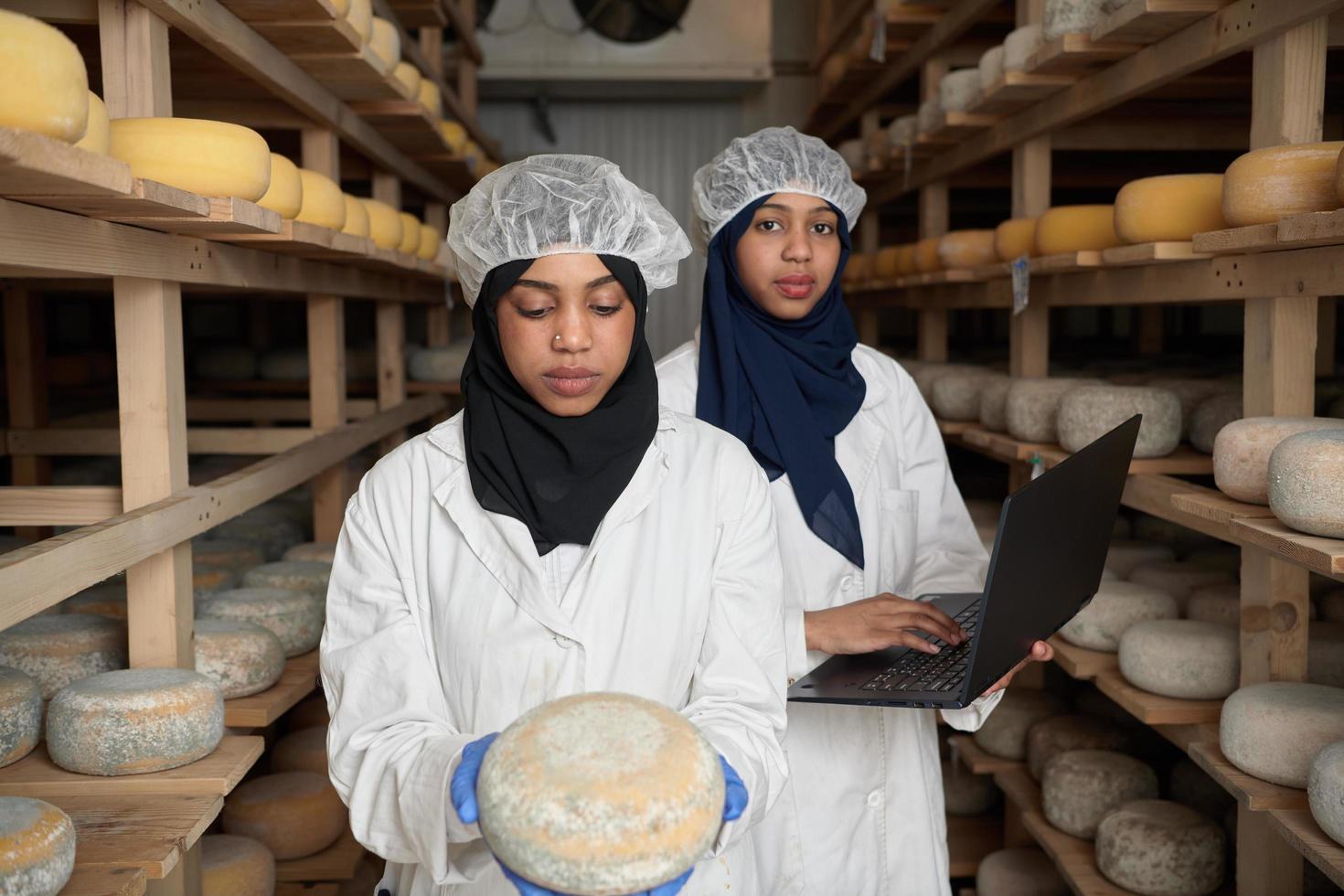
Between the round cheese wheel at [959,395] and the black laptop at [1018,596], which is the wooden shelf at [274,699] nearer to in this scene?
the black laptop at [1018,596]

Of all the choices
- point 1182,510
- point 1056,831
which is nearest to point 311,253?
point 1182,510

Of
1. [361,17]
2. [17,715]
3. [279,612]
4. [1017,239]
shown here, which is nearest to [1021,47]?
[1017,239]

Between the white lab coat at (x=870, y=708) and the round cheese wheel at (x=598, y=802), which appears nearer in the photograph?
the round cheese wheel at (x=598, y=802)

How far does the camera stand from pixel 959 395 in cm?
333

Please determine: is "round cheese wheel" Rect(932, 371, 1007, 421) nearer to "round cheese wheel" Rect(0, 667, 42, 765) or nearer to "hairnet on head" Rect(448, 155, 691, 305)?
"hairnet on head" Rect(448, 155, 691, 305)

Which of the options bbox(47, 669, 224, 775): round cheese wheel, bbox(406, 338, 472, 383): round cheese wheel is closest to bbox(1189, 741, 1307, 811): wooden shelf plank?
bbox(47, 669, 224, 775): round cheese wheel

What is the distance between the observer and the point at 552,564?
4.52 ft

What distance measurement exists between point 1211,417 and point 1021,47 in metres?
0.96

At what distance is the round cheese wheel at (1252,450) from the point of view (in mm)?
1785

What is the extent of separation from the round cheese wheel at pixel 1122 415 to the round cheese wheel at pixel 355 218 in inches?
61.8

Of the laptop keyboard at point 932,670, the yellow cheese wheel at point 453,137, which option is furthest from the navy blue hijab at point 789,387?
the yellow cheese wheel at point 453,137

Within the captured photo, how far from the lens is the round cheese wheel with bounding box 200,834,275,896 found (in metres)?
2.11

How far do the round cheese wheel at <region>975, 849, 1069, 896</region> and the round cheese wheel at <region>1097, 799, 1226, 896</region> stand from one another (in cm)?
46

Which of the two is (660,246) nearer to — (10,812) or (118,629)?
(10,812)
